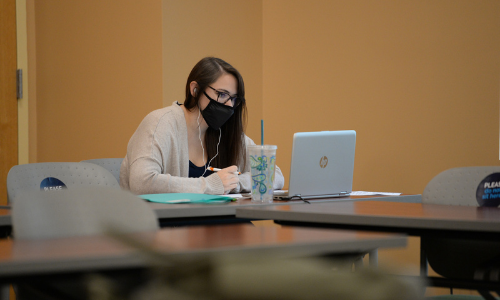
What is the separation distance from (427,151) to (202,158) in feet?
4.81

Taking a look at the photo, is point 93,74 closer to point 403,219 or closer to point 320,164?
point 320,164

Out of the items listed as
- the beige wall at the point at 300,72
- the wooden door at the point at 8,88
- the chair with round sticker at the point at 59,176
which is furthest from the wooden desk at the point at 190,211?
the wooden door at the point at 8,88

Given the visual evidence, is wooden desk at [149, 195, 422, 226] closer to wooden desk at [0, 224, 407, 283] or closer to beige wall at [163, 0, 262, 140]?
wooden desk at [0, 224, 407, 283]

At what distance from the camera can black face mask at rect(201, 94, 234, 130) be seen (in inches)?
88.1

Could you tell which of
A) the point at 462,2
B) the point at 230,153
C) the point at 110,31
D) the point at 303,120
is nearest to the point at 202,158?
the point at 230,153

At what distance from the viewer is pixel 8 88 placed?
11.8 ft

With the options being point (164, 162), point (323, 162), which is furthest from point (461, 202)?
point (164, 162)

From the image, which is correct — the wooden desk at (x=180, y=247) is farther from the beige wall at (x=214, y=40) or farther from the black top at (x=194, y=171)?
the beige wall at (x=214, y=40)

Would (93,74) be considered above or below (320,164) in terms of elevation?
above

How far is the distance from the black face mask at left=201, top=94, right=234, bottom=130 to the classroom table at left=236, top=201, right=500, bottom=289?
0.91m

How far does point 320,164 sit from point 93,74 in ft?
7.81

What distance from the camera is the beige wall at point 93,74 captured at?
330 cm

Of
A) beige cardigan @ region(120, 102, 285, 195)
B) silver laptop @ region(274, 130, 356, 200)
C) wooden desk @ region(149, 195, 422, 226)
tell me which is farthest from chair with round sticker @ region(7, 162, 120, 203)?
silver laptop @ region(274, 130, 356, 200)

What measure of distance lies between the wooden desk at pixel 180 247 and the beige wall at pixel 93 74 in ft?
8.05
